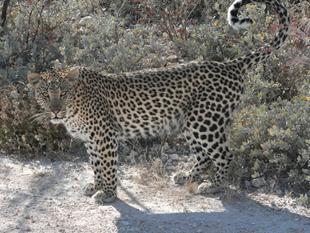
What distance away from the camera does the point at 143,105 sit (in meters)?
7.41

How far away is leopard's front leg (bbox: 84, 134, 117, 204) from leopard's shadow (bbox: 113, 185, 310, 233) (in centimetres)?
20

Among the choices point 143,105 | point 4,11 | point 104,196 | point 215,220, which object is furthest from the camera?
point 4,11

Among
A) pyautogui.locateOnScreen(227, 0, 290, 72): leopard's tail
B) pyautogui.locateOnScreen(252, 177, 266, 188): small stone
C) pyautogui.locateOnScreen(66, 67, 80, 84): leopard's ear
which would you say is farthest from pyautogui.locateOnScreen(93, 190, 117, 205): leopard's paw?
pyautogui.locateOnScreen(227, 0, 290, 72): leopard's tail

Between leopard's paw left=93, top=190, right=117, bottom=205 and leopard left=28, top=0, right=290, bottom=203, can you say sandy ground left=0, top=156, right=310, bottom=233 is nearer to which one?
leopard's paw left=93, top=190, right=117, bottom=205

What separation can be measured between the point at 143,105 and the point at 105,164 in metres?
0.73

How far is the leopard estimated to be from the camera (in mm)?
7148

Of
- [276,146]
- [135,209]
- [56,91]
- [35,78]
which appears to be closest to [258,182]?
[276,146]

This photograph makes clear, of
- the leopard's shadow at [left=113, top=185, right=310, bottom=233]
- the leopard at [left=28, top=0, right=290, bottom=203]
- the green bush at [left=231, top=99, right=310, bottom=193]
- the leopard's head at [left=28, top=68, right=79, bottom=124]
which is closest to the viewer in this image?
the leopard's shadow at [left=113, top=185, right=310, bottom=233]

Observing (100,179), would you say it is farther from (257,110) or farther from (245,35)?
(245,35)

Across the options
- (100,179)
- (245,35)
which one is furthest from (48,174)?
(245,35)

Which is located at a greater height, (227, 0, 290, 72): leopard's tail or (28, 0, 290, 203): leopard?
(227, 0, 290, 72): leopard's tail

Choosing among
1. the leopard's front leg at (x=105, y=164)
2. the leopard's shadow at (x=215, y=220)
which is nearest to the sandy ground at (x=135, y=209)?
the leopard's shadow at (x=215, y=220)

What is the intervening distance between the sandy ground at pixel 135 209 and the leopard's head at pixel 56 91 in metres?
0.91

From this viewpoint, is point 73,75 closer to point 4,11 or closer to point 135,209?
point 135,209
